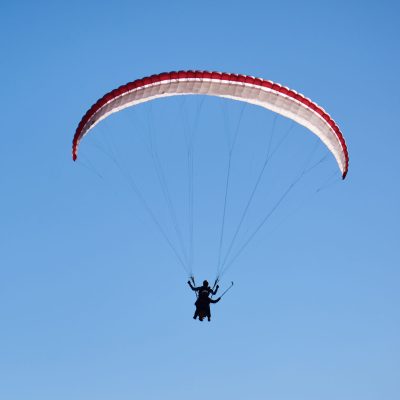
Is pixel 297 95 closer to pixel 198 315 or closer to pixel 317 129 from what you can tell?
pixel 317 129

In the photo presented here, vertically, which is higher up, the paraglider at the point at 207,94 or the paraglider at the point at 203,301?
the paraglider at the point at 207,94

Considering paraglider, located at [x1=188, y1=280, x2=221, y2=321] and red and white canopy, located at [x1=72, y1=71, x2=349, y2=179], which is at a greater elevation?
red and white canopy, located at [x1=72, y1=71, x2=349, y2=179]

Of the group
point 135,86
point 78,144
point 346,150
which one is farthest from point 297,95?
point 78,144

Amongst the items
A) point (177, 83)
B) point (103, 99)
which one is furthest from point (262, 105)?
point (103, 99)

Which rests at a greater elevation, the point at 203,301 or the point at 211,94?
the point at 211,94

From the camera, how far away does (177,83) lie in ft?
80.0

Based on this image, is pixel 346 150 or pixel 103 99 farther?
pixel 346 150

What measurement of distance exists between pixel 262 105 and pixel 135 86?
4.00 meters

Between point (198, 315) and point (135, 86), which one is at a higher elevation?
point (135, 86)

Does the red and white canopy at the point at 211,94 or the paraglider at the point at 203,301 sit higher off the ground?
the red and white canopy at the point at 211,94

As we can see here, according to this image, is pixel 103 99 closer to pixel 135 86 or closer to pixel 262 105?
pixel 135 86

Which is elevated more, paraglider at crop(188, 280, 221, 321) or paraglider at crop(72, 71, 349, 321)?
paraglider at crop(72, 71, 349, 321)

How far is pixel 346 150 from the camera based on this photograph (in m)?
26.6

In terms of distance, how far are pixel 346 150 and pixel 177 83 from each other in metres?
6.17
